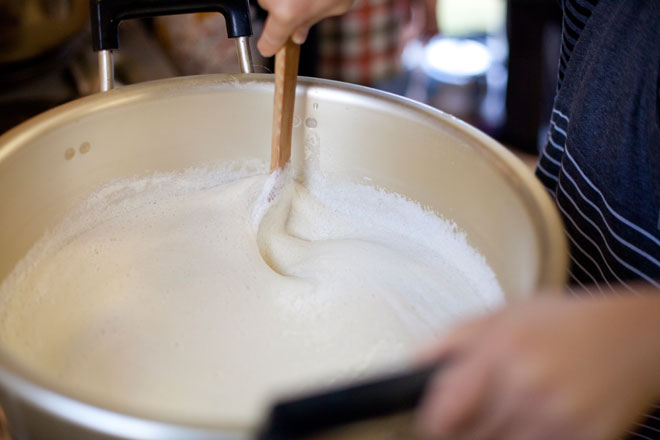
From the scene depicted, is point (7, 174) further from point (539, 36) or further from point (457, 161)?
point (539, 36)

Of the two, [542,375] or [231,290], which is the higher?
[542,375]

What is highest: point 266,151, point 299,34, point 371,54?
point 299,34

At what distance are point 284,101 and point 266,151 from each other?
101 millimetres

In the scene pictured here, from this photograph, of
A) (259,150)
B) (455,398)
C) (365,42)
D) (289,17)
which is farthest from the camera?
(365,42)

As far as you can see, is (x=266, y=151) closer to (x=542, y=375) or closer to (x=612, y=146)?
(x=612, y=146)

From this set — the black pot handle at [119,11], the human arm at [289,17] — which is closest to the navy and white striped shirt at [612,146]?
the human arm at [289,17]

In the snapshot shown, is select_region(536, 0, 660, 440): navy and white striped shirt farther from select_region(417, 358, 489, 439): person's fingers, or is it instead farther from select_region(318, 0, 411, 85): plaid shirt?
select_region(318, 0, 411, 85): plaid shirt

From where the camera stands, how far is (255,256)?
23.9 inches

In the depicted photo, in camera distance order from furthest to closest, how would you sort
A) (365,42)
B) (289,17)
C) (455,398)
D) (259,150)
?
(365,42) < (259,150) < (289,17) < (455,398)

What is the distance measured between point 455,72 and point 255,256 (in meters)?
1.38

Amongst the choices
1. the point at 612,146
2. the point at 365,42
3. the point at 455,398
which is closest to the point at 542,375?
the point at 455,398

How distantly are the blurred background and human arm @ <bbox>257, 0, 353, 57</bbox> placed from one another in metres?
0.14

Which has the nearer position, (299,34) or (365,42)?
(299,34)

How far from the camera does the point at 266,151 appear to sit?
663 millimetres
